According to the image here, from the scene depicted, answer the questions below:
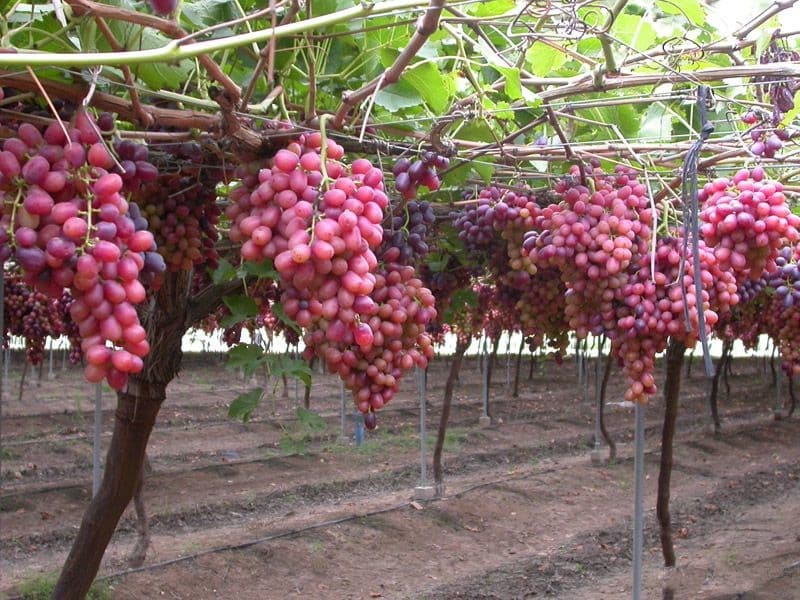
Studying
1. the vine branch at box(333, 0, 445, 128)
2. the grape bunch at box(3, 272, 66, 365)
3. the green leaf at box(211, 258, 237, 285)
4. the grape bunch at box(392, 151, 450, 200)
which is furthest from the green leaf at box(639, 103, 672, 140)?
the grape bunch at box(3, 272, 66, 365)

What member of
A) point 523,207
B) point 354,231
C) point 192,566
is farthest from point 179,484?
point 354,231

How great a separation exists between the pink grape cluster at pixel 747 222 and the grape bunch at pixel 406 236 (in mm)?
775

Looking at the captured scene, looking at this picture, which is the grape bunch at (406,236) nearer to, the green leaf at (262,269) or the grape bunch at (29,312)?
the green leaf at (262,269)

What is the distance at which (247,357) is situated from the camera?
243cm

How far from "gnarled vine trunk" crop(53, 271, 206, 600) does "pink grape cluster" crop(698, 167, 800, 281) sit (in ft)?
5.80

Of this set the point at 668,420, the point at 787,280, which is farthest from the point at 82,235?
the point at 668,420

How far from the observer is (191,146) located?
1910 mm

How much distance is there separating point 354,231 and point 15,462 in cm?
957

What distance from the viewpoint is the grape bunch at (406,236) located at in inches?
86.7

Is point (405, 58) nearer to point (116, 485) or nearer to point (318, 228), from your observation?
point (318, 228)

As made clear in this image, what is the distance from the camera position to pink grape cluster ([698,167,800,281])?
236cm

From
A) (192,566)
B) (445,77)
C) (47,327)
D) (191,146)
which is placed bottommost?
(192,566)

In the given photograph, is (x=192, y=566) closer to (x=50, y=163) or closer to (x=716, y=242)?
(x=716, y=242)

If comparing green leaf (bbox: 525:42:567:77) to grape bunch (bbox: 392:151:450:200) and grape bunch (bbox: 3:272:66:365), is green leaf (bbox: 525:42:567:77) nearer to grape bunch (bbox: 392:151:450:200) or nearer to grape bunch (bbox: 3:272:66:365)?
grape bunch (bbox: 392:151:450:200)
